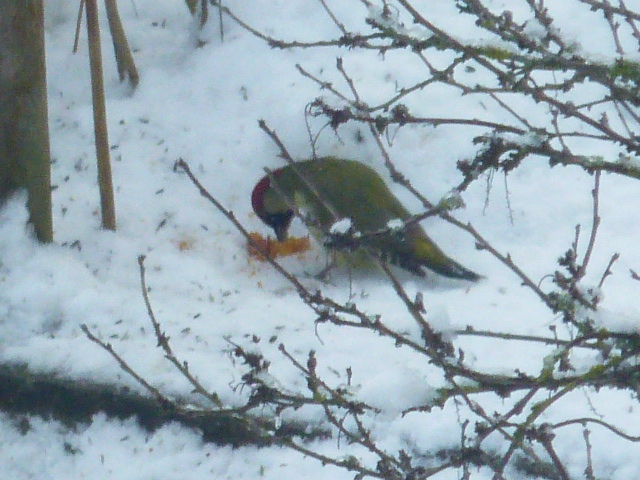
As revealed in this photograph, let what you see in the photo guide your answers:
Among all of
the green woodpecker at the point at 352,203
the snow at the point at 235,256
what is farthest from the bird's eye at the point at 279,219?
the snow at the point at 235,256

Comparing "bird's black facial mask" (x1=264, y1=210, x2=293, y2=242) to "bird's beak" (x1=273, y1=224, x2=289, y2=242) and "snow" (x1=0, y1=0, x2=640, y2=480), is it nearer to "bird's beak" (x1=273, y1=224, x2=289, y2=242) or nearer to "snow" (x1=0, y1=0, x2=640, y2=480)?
"bird's beak" (x1=273, y1=224, x2=289, y2=242)

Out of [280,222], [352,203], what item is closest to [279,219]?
[280,222]

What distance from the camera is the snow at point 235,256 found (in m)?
2.60

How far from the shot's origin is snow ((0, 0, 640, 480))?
2596 millimetres

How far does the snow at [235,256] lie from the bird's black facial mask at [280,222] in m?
0.14

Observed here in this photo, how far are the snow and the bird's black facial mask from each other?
0.44 ft

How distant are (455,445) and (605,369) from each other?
4.45 ft

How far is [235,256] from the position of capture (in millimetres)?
3709

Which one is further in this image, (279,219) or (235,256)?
(279,219)

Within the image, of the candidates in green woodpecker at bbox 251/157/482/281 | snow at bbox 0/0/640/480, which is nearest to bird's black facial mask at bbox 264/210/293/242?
green woodpecker at bbox 251/157/482/281

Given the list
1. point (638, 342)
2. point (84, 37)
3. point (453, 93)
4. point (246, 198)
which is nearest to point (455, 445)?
point (638, 342)

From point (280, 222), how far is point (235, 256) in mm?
362

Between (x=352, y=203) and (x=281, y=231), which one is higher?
(x=352, y=203)

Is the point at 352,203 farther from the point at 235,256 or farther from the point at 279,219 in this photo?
the point at 235,256
